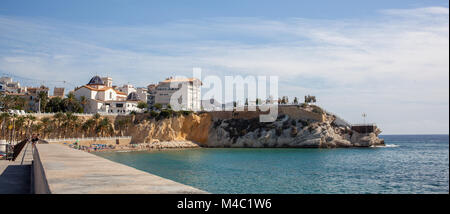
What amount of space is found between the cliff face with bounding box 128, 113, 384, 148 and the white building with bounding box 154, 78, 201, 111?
11733 mm

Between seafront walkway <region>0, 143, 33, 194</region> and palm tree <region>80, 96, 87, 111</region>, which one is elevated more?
palm tree <region>80, 96, 87, 111</region>

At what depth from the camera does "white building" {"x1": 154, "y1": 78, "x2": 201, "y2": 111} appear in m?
94.3

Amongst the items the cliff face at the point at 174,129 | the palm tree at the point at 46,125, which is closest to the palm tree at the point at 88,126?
the palm tree at the point at 46,125

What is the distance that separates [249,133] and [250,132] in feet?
1.06

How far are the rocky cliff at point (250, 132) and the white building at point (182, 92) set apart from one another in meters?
11.7

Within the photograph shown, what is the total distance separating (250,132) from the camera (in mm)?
80938

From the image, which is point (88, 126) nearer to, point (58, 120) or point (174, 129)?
point (58, 120)

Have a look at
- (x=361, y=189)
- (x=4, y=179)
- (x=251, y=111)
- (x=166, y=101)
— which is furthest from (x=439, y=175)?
(x=166, y=101)

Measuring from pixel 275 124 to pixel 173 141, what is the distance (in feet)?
75.7

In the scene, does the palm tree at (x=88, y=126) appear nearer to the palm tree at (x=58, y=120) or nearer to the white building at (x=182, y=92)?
the palm tree at (x=58, y=120)

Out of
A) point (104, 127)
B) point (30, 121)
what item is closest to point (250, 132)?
point (104, 127)

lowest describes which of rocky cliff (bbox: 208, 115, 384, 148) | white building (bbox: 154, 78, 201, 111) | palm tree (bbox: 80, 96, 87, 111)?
rocky cliff (bbox: 208, 115, 384, 148)

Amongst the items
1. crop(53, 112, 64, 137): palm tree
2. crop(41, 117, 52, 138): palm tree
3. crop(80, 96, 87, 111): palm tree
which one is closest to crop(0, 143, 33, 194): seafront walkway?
crop(41, 117, 52, 138): palm tree

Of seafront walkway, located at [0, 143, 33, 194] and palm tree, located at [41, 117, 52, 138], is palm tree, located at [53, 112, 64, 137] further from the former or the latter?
seafront walkway, located at [0, 143, 33, 194]
